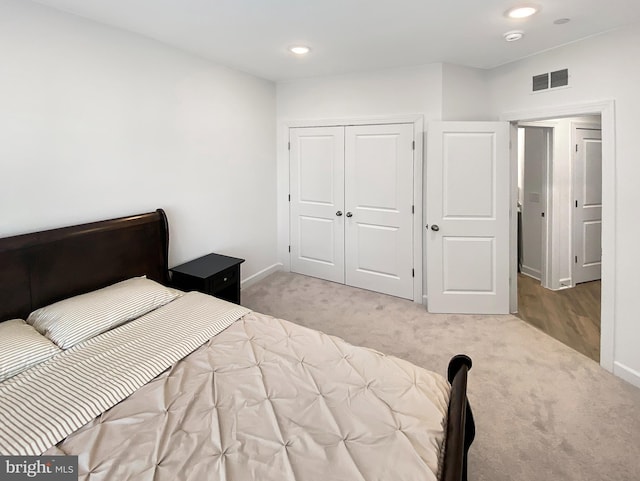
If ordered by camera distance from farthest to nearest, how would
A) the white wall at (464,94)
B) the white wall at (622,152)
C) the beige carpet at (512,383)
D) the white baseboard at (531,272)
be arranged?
1. the white baseboard at (531,272)
2. the white wall at (464,94)
3. the white wall at (622,152)
4. the beige carpet at (512,383)

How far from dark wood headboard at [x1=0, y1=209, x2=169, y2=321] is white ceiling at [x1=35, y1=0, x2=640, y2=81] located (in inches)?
54.5

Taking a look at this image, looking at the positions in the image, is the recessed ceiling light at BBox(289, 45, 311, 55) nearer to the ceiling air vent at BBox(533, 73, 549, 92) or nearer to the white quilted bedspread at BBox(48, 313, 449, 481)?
the ceiling air vent at BBox(533, 73, 549, 92)

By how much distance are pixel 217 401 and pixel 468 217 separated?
2.92 metres

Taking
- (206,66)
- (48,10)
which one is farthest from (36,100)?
(206,66)

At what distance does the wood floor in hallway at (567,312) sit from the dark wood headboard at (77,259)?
135 inches

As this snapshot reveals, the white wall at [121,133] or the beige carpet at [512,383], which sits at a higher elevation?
the white wall at [121,133]

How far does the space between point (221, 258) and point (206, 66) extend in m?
1.81

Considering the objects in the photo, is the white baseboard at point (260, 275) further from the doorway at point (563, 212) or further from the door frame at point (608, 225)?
the door frame at point (608, 225)

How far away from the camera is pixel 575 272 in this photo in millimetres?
4512

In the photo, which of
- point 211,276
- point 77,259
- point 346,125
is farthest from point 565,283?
point 77,259

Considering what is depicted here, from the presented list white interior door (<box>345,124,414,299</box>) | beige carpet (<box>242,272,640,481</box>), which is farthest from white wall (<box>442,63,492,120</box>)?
beige carpet (<box>242,272,640,481</box>)

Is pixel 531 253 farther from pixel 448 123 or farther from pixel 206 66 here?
pixel 206 66

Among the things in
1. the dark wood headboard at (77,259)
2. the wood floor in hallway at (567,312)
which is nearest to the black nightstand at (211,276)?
the dark wood headboard at (77,259)

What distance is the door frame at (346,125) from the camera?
3818mm
